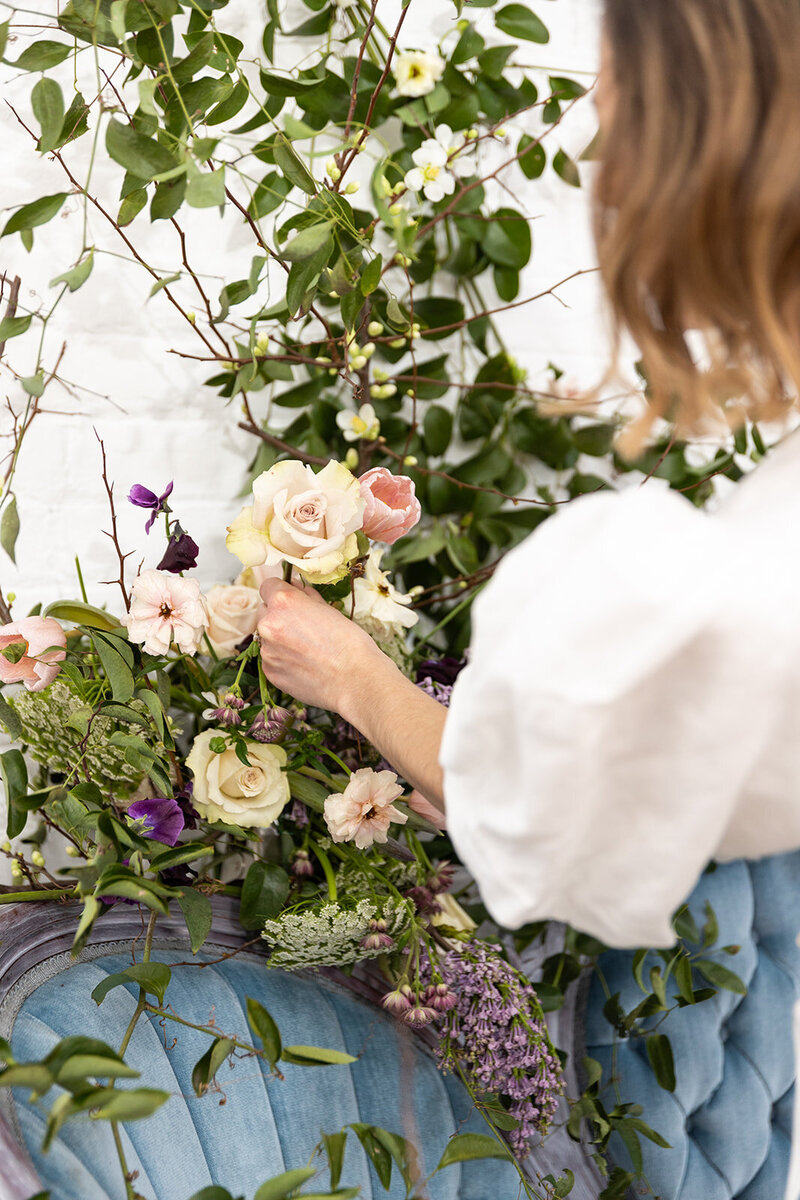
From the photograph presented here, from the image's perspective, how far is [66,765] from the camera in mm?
792

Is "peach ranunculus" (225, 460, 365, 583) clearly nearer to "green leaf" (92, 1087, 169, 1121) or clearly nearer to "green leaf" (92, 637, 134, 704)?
"green leaf" (92, 637, 134, 704)

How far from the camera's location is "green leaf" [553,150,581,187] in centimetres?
101

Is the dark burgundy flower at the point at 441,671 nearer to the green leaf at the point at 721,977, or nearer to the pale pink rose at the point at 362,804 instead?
the pale pink rose at the point at 362,804

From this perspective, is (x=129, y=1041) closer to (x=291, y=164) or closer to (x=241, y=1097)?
(x=241, y=1097)

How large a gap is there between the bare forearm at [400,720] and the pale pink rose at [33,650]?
0.77ft

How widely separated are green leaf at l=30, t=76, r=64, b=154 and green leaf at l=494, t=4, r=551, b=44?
0.50 meters

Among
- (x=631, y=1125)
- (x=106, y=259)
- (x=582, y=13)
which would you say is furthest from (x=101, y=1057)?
(x=582, y=13)

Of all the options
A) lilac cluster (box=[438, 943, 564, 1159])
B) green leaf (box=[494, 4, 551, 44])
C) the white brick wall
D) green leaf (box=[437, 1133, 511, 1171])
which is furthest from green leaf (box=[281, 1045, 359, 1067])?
green leaf (box=[494, 4, 551, 44])

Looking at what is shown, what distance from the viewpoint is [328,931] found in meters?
0.75

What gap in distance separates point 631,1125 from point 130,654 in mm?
677

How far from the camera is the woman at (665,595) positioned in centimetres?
47

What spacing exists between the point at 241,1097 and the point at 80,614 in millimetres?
415

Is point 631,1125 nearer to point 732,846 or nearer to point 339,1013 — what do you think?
point 339,1013

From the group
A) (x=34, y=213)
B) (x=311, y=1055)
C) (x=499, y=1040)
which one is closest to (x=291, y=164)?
(x=34, y=213)
